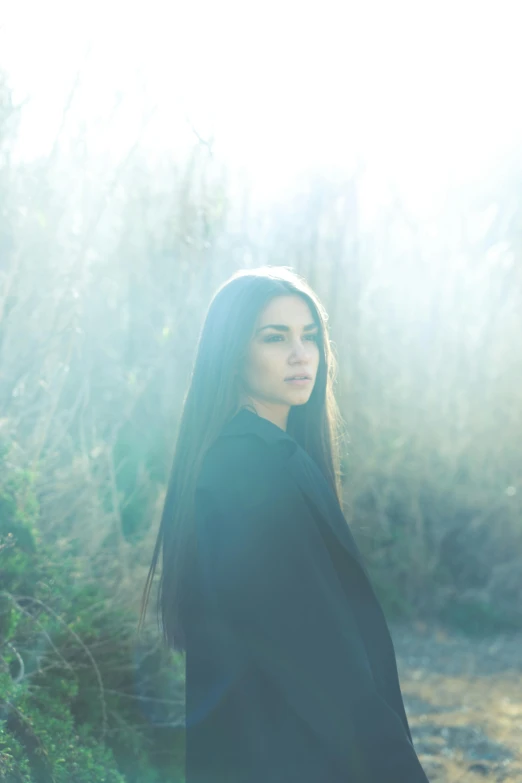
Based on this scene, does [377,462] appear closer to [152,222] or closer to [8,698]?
[152,222]

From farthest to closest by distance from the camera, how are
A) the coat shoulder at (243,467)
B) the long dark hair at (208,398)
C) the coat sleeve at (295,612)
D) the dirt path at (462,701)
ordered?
the dirt path at (462,701) < the long dark hair at (208,398) < the coat shoulder at (243,467) < the coat sleeve at (295,612)

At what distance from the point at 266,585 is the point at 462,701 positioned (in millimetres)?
4196

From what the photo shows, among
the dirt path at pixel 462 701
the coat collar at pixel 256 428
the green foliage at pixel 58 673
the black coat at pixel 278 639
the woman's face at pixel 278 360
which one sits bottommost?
the dirt path at pixel 462 701

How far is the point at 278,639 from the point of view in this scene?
178 centimetres

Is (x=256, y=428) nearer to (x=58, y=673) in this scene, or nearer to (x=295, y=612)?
(x=295, y=612)

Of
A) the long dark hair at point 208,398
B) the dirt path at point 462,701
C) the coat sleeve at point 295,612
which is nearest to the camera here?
the coat sleeve at point 295,612

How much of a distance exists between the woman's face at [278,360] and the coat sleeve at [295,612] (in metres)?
0.23

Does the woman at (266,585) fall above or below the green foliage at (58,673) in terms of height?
above

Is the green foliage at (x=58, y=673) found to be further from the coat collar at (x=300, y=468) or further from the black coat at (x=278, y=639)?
the coat collar at (x=300, y=468)

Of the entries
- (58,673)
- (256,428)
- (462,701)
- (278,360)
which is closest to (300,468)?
(256,428)

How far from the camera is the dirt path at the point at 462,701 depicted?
459cm

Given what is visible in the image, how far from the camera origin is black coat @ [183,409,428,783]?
1736mm

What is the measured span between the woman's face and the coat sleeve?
23 centimetres

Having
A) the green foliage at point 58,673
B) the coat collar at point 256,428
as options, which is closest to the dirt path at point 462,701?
the green foliage at point 58,673
